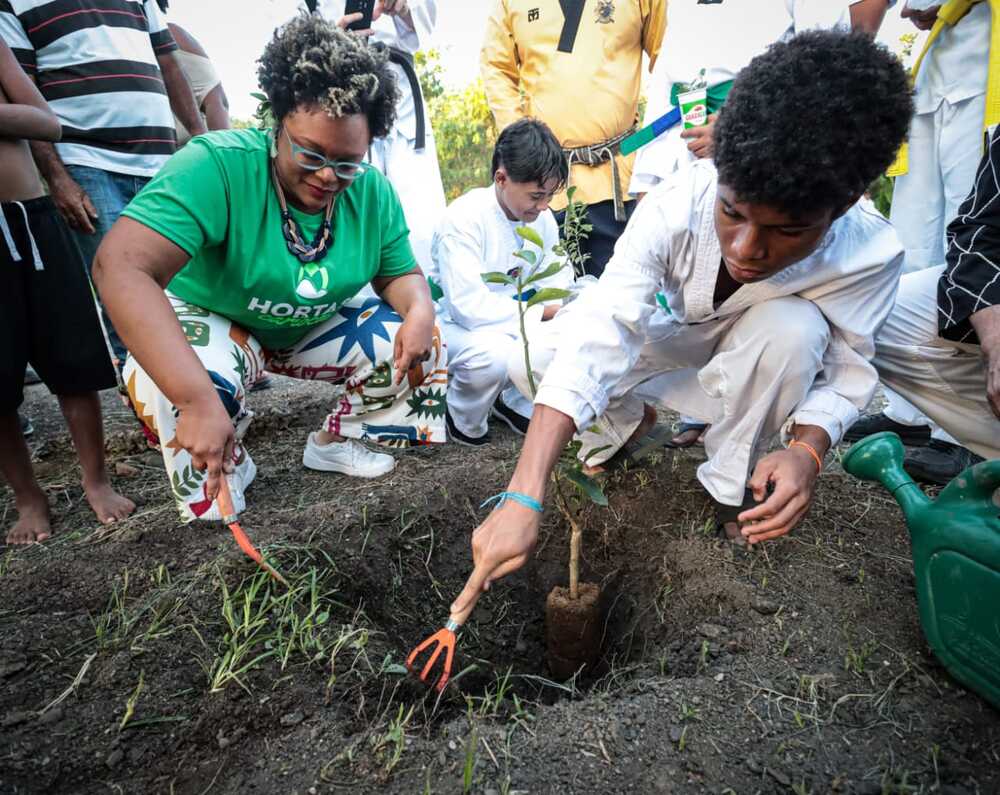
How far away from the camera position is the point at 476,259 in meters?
2.82

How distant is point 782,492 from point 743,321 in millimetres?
618

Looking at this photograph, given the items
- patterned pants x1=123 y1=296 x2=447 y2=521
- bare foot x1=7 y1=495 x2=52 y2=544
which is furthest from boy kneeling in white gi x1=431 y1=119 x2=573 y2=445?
bare foot x1=7 y1=495 x2=52 y2=544

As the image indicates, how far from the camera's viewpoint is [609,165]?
3086 mm

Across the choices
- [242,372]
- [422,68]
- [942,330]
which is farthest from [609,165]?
[422,68]

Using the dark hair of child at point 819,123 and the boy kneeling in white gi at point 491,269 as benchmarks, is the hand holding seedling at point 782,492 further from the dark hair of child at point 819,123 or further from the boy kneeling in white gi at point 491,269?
the boy kneeling in white gi at point 491,269

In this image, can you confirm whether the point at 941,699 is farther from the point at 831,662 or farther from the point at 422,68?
the point at 422,68

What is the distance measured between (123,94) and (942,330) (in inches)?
111

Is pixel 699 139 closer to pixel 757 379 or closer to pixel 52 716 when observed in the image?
pixel 757 379

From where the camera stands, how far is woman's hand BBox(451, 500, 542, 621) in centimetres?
114

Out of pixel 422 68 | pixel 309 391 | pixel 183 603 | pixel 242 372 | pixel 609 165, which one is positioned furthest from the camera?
pixel 422 68

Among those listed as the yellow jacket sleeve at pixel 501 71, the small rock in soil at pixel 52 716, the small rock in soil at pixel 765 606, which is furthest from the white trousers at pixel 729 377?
the yellow jacket sleeve at pixel 501 71

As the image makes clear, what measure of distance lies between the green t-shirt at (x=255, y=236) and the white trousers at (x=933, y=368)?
159 centimetres

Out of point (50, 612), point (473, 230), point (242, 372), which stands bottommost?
point (50, 612)

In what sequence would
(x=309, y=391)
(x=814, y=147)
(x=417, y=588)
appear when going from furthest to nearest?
1. (x=309, y=391)
2. (x=417, y=588)
3. (x=814, y=147)
